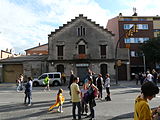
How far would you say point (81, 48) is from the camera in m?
32.1

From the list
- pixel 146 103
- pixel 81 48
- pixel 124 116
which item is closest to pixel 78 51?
pixel 81 48

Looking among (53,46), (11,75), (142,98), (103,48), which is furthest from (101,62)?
(142,98)

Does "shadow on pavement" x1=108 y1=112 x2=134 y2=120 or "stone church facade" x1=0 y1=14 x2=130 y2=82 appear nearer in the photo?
"shadow on pavement" x1=108 y1=112 x2=134 y2=120

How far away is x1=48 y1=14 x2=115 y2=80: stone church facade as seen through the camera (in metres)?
31.4

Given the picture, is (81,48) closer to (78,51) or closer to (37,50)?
(78,51)

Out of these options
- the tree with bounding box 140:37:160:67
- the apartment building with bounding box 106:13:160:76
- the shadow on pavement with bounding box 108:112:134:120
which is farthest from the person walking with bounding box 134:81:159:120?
the apartment building with bounding box 106:13:160:76

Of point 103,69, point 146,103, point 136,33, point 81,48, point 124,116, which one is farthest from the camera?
point 136,33

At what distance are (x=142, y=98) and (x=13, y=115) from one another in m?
6.82

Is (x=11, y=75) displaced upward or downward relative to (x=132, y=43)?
downward

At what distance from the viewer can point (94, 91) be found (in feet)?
24.3

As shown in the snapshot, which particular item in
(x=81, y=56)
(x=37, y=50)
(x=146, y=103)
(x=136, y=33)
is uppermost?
(x=136, y=33)

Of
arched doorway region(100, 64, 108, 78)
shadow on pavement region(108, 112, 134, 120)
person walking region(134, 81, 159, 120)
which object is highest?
arched doorway region(100, 64, 108, 78)

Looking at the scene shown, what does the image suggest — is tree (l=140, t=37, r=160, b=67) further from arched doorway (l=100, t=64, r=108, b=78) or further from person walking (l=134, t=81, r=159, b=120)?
person walking (l=134, t=81, r=159, b=120)

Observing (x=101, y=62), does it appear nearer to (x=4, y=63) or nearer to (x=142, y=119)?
(x=4, y=63)
